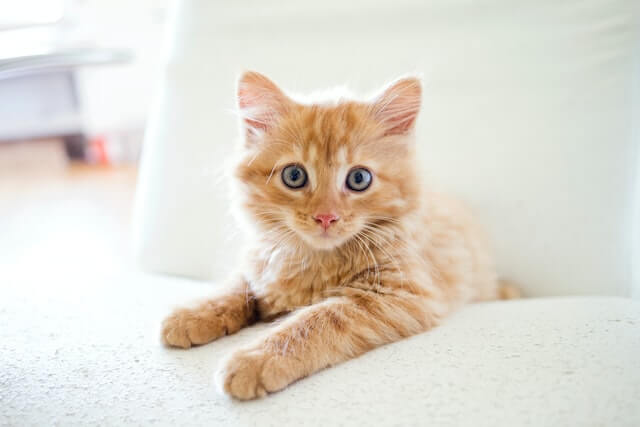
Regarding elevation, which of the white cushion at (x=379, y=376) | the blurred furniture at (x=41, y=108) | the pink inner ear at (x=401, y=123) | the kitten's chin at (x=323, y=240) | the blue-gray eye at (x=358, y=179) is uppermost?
the blurred furniture at (x=41, y=108)

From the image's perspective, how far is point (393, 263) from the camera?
1.29 meters

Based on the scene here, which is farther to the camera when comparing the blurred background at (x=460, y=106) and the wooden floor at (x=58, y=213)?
the wooden floor at (x=58, y=213)

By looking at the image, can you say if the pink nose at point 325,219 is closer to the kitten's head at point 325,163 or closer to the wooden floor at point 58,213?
the kitten's head at point 325,163

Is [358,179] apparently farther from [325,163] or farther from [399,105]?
[399,105]

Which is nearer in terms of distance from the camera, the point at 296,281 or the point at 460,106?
the point at 296,281

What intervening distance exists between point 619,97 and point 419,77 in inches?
27.0

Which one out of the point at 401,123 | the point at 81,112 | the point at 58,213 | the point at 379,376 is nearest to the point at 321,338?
the point at 379,376

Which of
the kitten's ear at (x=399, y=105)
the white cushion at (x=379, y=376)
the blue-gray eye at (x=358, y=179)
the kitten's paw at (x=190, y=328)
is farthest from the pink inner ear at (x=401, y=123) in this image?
the kitten's paw at (x=190, y=328)

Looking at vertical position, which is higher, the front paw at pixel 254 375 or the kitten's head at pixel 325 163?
the kitten's head at pixel 325 163

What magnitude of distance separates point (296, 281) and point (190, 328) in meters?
0.29

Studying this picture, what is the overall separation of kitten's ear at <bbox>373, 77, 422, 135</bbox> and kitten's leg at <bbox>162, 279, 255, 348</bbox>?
0.58 m

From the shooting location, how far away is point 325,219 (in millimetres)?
1182

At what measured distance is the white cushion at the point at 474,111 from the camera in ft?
5.13

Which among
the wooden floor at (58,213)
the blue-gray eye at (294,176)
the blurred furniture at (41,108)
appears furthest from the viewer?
the blurred furniture at (41,108)
